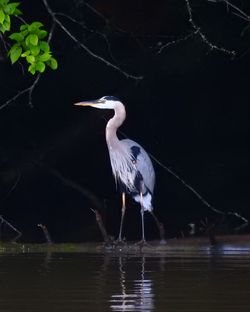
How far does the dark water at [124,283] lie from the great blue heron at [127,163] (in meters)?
1.60

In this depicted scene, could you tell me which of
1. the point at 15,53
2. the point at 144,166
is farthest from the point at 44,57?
the point at 144,166

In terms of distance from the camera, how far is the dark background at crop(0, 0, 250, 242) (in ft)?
42.5

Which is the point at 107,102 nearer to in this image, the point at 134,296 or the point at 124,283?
the point at 124,283

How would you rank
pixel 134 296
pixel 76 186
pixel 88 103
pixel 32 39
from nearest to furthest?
1. pixel 134 296
2. pixel 32 39
3. pixel 88 103
4. pixel 76 186

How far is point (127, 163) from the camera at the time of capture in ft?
40.1

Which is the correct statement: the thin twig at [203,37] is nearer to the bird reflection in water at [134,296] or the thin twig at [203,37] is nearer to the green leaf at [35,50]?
the green leaf at [35,50]

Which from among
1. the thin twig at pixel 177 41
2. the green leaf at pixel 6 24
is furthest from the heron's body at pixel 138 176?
the green leaf at pixel 6 24

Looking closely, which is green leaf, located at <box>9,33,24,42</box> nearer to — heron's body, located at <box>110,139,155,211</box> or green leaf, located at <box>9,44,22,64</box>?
green leaf, located at <box>9,44,22,64</box>

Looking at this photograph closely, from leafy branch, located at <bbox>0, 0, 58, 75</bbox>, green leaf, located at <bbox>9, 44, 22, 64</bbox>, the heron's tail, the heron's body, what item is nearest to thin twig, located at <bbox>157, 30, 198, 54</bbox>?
the heron's body

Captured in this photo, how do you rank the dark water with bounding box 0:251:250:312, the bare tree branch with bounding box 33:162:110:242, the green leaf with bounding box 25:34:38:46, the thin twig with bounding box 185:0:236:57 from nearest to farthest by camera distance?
the dark water with bounding box 0:251:250:312 < the green leaf with bounding box 25:34:38:46 < the thin twig with bounding box 185:0:236:57 < the bare tree branch with bounding box 33:162:110:242

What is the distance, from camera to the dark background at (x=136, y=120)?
13.0 metres

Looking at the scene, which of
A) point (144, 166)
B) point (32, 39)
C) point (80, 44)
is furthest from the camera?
point (144, 166)

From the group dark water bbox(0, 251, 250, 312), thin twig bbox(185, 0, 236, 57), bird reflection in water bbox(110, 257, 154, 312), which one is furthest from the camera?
thin twig bbox(185, 0, 236, 57)

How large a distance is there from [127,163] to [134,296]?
16.0ft
